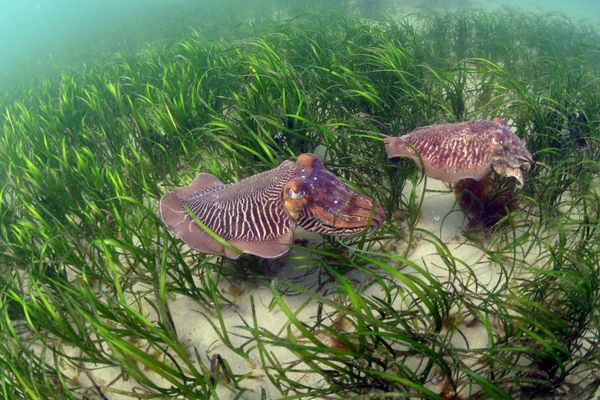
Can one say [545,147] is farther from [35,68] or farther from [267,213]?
[35,68]

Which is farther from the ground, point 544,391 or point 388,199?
point 388,199

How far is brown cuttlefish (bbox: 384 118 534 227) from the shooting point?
2.78 m

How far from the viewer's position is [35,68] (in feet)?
60.2

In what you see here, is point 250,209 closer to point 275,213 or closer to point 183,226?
point 275,213

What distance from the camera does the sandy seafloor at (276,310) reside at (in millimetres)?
2404

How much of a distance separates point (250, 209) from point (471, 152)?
1868 millimetres

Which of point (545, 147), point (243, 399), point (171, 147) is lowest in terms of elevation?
point (243, 399)

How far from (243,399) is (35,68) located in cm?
2280

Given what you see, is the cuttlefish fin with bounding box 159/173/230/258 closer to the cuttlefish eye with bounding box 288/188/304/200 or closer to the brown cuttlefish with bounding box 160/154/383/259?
the brown cuttlefish with bounding box 160/154/383/259

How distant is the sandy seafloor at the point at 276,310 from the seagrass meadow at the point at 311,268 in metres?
0.01

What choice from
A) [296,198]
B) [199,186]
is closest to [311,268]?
[296,198]

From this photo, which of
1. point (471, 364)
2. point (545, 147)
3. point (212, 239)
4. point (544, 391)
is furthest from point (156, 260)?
point (545, 147)

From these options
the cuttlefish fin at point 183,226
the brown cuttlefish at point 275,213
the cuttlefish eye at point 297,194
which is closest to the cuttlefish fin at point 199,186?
the cuttlefish fin at point 183,226

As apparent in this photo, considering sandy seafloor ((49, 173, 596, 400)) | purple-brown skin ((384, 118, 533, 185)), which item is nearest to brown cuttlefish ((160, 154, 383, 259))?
sandy seafloor ((49, 173, 596, 400))
